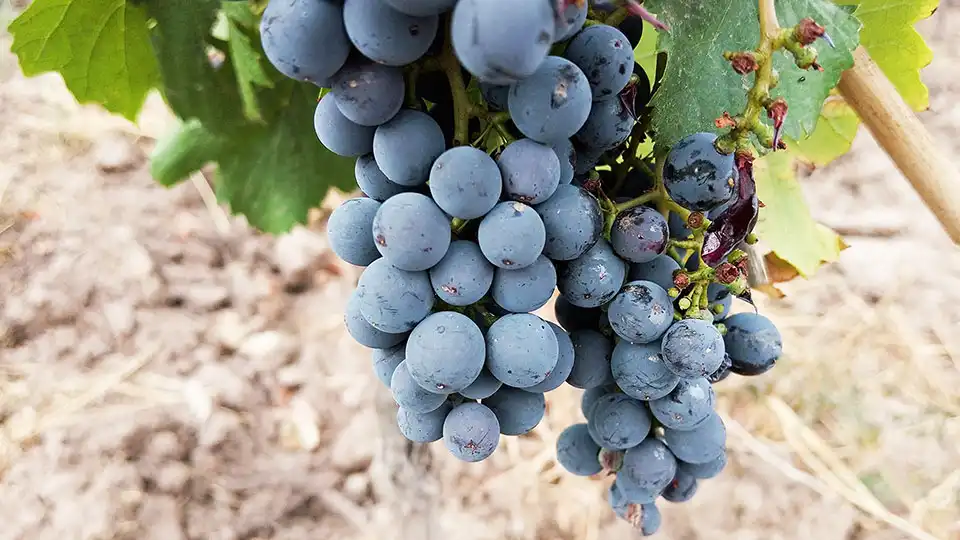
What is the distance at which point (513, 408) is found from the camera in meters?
0.52

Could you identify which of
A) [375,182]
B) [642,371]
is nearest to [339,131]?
[375,182]

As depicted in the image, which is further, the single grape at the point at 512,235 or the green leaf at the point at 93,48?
the green leaf at the point at 93,48

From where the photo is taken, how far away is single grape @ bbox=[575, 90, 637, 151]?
0.47 meters

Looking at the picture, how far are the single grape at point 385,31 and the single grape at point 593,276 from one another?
0.18 meters

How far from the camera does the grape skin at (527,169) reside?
427 mm

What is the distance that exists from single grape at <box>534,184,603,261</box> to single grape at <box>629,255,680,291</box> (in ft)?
0.26

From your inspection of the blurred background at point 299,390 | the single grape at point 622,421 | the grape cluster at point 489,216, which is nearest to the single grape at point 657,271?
the grape cluster at point 489,216

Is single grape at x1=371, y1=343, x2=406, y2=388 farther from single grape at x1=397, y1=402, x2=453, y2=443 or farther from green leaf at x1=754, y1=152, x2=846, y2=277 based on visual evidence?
green leaf at x1=754, y1=152, x2=846, y2=277

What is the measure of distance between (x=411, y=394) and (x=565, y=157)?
180 mm

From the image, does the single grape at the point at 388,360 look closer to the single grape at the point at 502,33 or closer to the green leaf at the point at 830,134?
the single grape at the point at 502,33

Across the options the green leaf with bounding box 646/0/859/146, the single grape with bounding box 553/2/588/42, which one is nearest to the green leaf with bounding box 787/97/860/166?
the green leaf with bounding box 646/0/859/146

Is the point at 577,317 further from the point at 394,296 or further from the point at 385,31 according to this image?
the point at 385,31

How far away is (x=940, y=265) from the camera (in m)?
2.01

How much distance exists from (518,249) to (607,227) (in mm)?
101
